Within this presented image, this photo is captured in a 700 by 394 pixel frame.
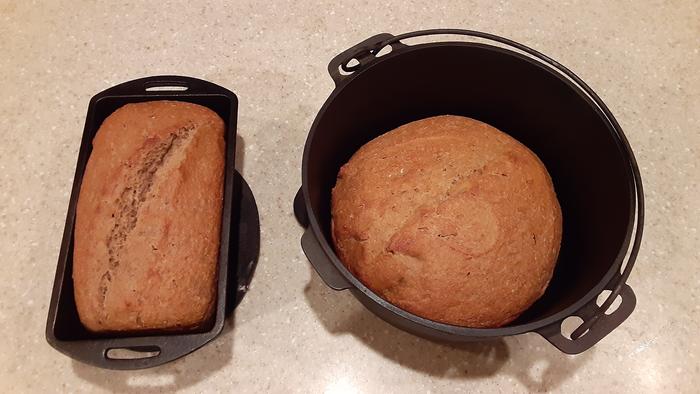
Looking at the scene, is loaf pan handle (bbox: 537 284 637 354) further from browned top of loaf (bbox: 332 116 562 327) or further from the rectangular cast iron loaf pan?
the rectangular cast iron loaf pan

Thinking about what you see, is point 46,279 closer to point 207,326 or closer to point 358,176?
point 207,326

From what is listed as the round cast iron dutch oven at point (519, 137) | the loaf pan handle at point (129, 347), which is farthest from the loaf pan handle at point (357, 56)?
the loaf pan handle at point (129, 347)

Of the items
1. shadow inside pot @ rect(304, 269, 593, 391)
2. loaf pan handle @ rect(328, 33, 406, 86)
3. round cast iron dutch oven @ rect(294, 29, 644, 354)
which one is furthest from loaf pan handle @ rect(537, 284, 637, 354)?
loaf pan handle @ rect(328, 33, 406, 86)

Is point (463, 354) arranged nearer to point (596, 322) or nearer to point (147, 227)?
point (596, 322)

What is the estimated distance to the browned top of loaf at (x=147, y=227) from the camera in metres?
0.62

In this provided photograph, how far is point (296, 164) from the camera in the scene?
2.93 feet

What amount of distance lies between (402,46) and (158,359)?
0.50 metres

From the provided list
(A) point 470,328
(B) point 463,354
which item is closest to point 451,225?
(A) point 470,328

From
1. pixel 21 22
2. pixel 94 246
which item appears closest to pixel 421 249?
pixel 94 246

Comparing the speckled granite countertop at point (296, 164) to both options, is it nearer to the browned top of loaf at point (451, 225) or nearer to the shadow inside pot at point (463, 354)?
the shadow inside pot at point (463, 354)

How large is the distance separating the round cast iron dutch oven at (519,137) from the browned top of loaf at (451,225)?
0.12ft

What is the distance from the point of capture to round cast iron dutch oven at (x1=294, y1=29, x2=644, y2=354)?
0.60 m

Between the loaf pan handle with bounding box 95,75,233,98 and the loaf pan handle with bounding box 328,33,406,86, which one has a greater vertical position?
the loaf pan handle with bounding box 328,33,406,86

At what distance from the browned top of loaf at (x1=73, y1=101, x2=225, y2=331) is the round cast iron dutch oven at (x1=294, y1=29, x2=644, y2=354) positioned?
0.49ft
